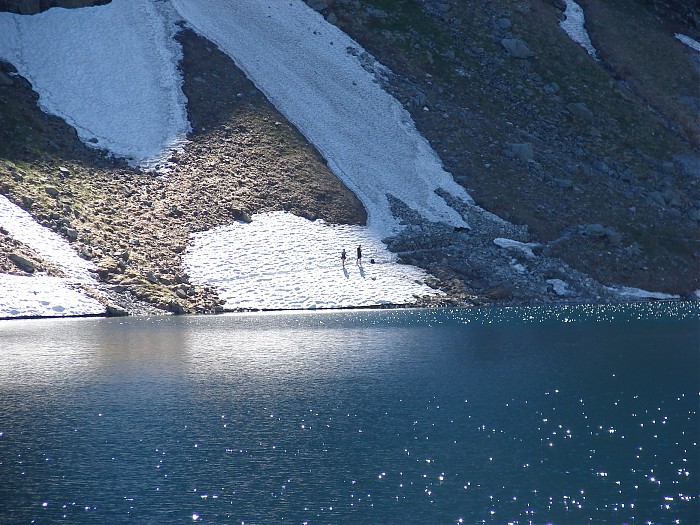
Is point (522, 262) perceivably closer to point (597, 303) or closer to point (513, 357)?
point (597, 303)

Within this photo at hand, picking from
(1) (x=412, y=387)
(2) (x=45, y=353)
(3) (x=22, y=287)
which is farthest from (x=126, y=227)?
(1) (x=412, y=387)

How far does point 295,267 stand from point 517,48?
41.9 m

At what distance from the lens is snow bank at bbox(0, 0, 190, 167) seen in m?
72.8

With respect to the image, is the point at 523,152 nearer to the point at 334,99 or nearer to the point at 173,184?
the point at 334,99

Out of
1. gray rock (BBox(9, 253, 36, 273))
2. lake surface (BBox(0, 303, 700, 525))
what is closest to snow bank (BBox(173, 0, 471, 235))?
lake surface (BBox(0, 303, 700, 525))

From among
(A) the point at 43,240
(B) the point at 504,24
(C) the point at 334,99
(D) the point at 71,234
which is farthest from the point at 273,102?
(B) the point at 504,24

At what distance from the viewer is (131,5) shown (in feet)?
285

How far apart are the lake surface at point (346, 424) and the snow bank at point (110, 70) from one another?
26.7m

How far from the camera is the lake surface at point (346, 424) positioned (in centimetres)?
2248

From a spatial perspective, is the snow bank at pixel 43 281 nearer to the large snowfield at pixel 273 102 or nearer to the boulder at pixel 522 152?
the large snowfield at pixel 273 102

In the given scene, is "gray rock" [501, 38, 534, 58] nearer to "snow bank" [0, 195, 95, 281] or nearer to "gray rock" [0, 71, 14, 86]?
"gray rock" [0, 71, 14, 86]

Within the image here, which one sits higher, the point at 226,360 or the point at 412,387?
the point at 412,387

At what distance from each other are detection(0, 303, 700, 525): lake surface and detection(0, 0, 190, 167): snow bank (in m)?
26.7

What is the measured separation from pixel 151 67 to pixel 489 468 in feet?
208
